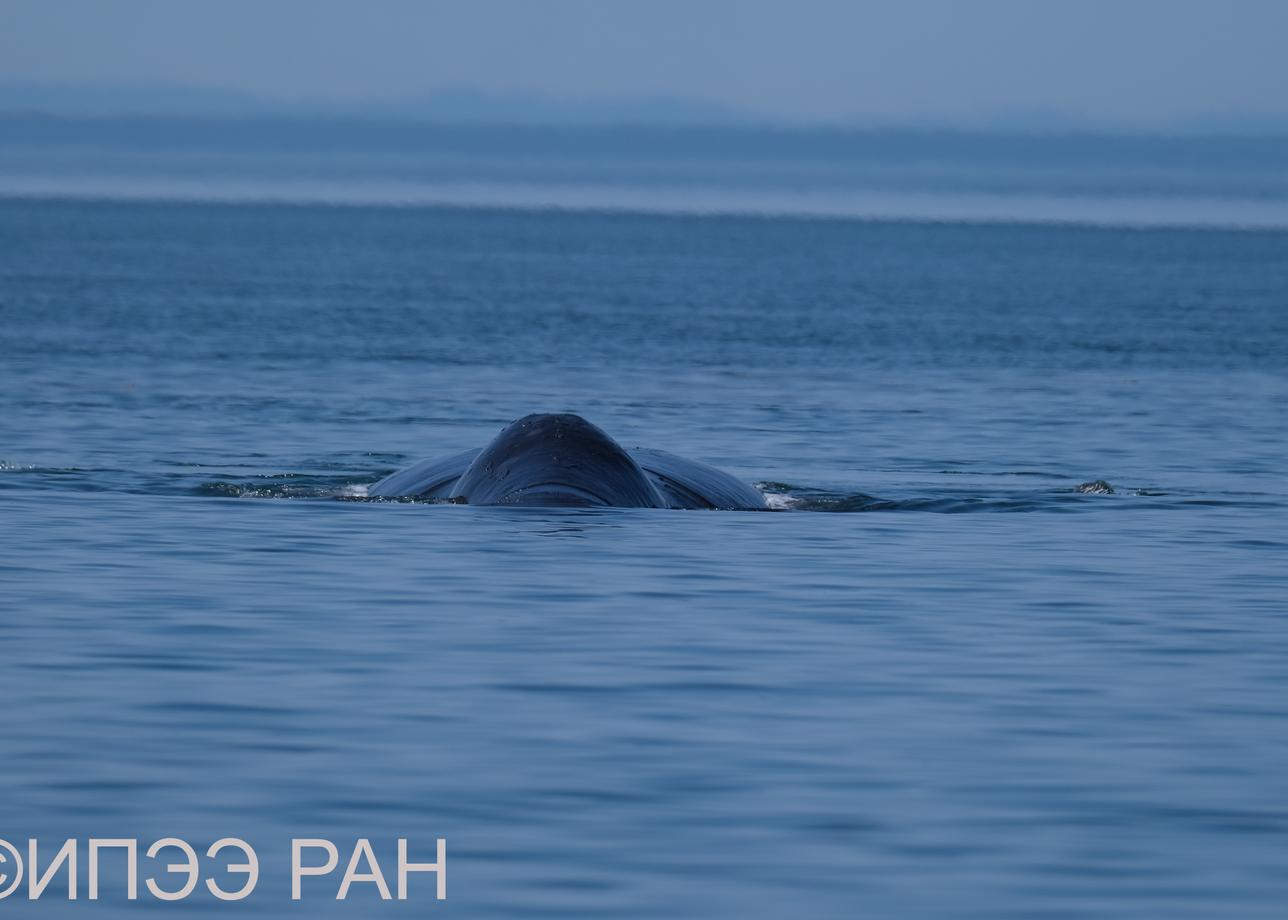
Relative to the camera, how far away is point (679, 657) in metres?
14.5

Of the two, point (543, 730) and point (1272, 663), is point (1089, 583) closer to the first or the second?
point (1272, 663)

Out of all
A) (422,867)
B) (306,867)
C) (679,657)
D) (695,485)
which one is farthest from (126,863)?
(695,485)


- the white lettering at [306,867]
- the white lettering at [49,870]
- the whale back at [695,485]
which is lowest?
the whale back at [695,485]

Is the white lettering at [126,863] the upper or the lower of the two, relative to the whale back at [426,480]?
upper

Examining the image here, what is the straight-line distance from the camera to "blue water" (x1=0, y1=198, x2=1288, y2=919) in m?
10.5

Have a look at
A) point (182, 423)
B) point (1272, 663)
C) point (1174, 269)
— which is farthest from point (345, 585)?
point (1174, 269)

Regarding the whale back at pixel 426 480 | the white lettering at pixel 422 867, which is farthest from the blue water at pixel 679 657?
the whale back at pixel 426 480

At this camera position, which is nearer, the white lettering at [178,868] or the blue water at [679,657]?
the white lettering at [178,868]

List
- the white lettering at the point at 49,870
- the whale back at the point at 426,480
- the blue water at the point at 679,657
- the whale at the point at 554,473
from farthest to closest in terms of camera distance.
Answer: the whale back at the point at 426,480 < the whale at the point at 554,473 < the blue water at the point at 679,657 < the white lettering at the point at 49,870

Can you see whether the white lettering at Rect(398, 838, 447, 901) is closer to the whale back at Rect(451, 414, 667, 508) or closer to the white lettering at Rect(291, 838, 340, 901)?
the white lettering at Rect(291, 838, 340, 901)

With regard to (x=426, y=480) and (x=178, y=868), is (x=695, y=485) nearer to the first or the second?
(x=426, y=480)

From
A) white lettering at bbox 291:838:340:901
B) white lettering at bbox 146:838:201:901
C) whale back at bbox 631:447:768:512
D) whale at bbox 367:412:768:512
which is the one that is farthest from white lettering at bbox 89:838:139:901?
whale back at bbox 631:447:768:512

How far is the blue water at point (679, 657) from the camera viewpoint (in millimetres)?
10500

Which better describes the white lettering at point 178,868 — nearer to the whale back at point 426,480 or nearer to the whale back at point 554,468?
the whale back at point 554,468
